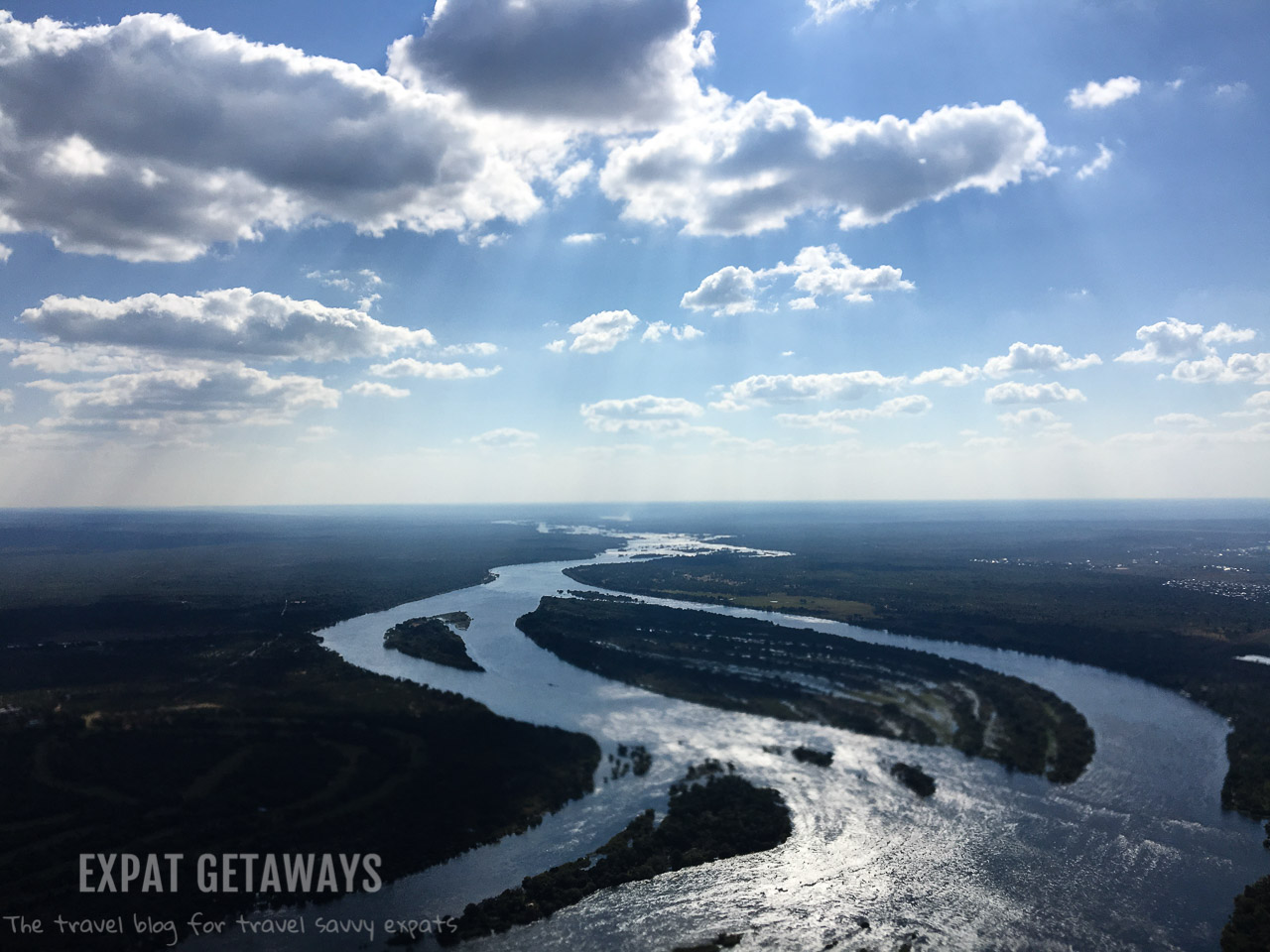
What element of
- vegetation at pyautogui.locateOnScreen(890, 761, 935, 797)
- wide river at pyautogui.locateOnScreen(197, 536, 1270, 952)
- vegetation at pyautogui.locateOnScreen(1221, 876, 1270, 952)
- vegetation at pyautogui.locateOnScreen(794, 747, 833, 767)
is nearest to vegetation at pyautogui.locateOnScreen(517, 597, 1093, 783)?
wide river at pyautogui.locateOnScreen(197, 536, 1270, 952)

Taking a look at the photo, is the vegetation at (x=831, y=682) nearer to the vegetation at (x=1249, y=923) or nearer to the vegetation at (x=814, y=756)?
the vegetation at (x=814, y=756)

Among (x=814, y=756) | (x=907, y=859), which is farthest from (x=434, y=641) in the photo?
(x=907, y=859)

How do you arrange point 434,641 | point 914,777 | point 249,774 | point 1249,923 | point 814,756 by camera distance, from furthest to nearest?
point 434,641
point 814,756
point 914,777
point 249,774
point 1249,923

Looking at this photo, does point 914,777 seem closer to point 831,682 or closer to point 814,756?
point 814,756

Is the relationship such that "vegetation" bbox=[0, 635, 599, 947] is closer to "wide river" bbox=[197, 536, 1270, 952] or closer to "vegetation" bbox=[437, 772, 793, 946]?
"wide river" bbox=[197, 536, 1270, 952]

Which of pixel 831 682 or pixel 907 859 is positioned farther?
pixel 831 682

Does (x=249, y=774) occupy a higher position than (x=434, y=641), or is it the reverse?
(x=249, y=774)

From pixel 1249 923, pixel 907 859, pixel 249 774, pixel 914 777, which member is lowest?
pixel 907 859
